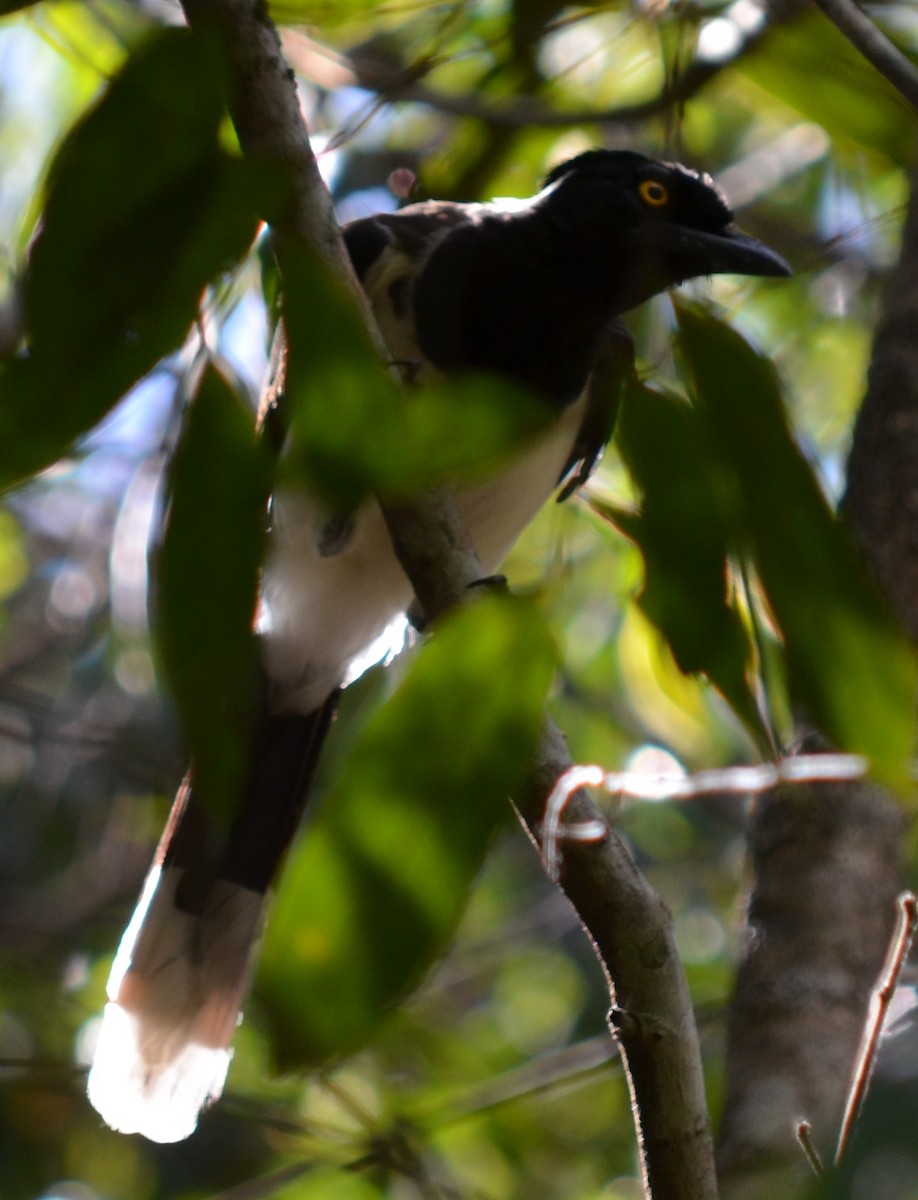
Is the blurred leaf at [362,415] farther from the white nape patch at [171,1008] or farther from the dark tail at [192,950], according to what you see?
the white nape patch at [171,1008]

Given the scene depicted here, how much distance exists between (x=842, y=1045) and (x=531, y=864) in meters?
3.49

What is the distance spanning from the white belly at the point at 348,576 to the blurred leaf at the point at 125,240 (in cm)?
167

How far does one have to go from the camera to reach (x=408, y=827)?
4.02 feet

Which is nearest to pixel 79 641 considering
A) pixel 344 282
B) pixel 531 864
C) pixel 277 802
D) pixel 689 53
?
pixel 531 864

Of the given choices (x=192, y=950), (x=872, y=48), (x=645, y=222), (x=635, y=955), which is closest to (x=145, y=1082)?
(x=192, y=950)

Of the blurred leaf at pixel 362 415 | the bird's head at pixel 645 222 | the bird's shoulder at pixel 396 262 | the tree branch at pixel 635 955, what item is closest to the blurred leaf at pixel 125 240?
the blurred leaf at pixel 362 415

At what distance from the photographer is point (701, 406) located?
136 cm

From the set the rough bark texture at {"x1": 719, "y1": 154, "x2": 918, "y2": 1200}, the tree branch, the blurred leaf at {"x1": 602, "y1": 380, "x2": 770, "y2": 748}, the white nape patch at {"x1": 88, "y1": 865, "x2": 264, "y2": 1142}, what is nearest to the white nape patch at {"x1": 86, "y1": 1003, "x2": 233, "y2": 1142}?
the white nape patch at {"x1": 88, "y1": 865, "x2": 264, "y2": 1142}

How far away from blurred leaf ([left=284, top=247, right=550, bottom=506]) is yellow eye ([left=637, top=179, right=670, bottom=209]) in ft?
5.15

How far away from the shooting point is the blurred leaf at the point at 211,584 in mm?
1100

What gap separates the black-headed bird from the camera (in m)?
2.59

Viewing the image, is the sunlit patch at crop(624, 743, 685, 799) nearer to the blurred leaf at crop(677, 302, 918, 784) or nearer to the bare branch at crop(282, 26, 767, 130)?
the bare branch at crop(282, 26, 767, 130)

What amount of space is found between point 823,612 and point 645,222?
1619 mm

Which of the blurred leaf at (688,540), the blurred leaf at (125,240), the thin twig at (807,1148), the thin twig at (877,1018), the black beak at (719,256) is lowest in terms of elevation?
the black beak at (719,256)
